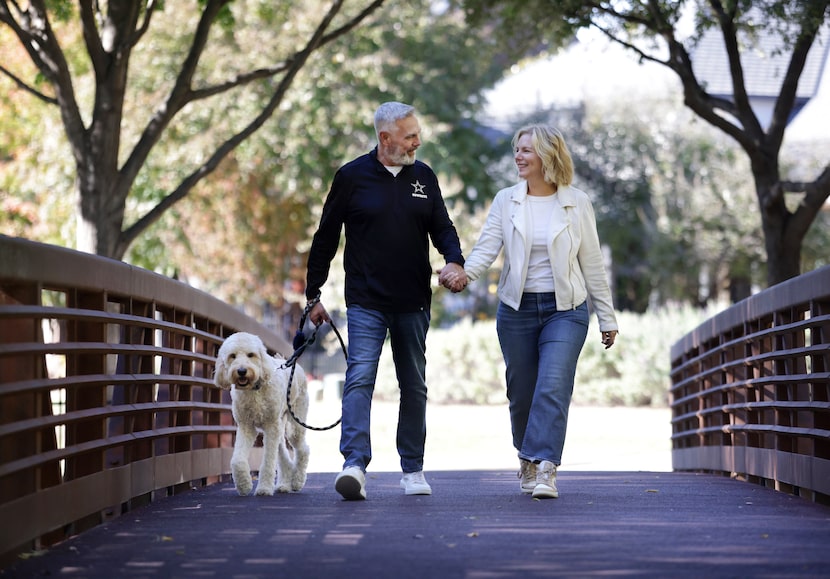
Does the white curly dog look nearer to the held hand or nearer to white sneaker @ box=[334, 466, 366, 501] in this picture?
the held hand

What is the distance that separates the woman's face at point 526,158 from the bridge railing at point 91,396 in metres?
2.21

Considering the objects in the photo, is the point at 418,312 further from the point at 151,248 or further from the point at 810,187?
the point at 151,248

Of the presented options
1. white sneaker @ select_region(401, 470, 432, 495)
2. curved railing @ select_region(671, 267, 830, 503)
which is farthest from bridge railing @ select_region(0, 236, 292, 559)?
curved railing @ select_region(671, 267, 830, 503)

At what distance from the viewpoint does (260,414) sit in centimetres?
834

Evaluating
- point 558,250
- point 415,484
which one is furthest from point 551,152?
point 415,484

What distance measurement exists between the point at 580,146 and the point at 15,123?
17012 mm

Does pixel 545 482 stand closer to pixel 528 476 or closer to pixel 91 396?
pixel 528 476

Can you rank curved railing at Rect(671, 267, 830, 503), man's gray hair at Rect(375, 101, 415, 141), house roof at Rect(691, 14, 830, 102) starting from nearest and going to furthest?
curved railing at Rect(671, 267, 830, 503) → man's gray hair at Rect(375, 101, 415, 141) → house roof at Rect(691, 14, 830, 102)

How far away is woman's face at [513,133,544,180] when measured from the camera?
7.92m

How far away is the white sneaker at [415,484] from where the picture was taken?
8.00m

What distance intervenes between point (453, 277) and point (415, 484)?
126cm

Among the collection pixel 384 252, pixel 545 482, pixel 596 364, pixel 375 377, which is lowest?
pixel 545 482

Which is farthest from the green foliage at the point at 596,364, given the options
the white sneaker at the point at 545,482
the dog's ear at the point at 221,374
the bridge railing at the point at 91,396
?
the dog's ear at the point at 221,374

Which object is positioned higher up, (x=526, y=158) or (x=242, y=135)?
(x=242, y=135)
